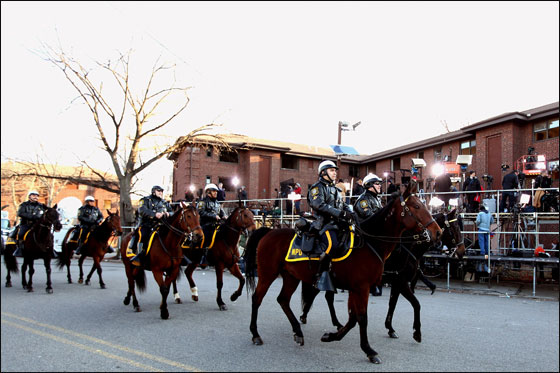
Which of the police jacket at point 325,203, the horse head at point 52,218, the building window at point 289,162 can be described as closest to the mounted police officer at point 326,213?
the police jacket at point 325,203

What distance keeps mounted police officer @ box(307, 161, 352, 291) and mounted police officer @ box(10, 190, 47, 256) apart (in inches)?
398

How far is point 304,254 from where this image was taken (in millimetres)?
6469

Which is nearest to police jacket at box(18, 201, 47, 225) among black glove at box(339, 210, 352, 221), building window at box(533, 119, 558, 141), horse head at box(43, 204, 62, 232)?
horse head at box(43, 204, 62, 232)

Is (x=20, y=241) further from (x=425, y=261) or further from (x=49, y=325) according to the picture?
(x=425, y=261)

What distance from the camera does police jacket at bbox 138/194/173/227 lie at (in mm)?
9235

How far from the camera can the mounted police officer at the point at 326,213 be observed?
6.08 m

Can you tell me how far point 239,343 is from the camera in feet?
21.2

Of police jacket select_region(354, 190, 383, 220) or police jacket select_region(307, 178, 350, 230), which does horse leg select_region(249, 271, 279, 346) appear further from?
police jacket select_region(354, 190, 383, 220)

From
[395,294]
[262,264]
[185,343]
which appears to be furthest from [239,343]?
[395,294]

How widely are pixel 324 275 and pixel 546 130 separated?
23521 mm

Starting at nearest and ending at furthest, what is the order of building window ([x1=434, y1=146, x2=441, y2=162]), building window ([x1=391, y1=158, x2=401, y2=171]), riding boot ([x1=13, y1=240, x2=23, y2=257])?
1. riding boot ([x1=13, y1=240, x2=23, y2=257])
2. building window ([x1=434, y1=146, x2=441, y2=162])
3. building window ([x1=391, y1=158, x2=401, y2=171])

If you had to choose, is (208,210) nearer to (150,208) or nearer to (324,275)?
(150,208)

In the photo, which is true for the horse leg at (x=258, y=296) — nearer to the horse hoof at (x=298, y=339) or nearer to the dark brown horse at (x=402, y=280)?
the horse hoof at (x=298, y=339)

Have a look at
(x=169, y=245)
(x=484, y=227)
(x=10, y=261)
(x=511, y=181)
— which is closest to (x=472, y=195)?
(x=511, y=181)
